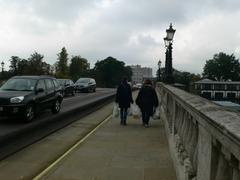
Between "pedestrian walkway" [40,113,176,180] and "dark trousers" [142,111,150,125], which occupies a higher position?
"dark trousers" [142,111,150,125]

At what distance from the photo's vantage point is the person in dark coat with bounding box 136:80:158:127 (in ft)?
52.0

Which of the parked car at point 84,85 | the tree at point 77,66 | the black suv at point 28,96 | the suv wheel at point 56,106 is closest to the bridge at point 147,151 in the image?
the black suv at point 28,96

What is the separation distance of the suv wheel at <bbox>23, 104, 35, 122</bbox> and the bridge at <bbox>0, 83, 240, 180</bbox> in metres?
1.20

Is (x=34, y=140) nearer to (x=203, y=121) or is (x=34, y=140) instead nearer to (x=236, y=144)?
(x=203, y=121)

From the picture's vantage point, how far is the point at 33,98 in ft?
50.4

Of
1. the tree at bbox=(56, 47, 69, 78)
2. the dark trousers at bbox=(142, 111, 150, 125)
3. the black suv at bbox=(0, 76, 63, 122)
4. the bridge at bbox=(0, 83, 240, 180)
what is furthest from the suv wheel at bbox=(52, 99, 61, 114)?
the tree at bbox=(56, 47, 69, 78)

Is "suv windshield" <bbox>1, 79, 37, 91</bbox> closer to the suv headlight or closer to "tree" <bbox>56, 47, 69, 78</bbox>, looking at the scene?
the suv headlight

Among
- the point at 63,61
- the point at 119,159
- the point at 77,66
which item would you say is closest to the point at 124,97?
the point at 119,159

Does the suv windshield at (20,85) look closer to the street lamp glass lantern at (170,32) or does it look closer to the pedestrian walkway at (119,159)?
the pedestrian walkway at (119,159)

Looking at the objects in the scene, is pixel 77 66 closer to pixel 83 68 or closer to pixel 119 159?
A: pixel 83 68

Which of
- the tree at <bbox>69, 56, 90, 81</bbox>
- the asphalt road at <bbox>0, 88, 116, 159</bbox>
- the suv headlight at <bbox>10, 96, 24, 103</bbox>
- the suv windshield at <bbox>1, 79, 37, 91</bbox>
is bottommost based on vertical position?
the asphalt road at <bbox>0, 88, 116, 159</bbox>

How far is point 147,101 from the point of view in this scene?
51.9 ft

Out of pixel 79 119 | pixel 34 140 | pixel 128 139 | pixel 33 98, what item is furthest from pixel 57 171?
pixel 79 119

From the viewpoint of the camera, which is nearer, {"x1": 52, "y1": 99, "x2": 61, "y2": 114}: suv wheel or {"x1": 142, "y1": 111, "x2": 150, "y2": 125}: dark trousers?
{"x1": 142, "y1": 111, "x2": 150, "y2": 125}: dark trousers
